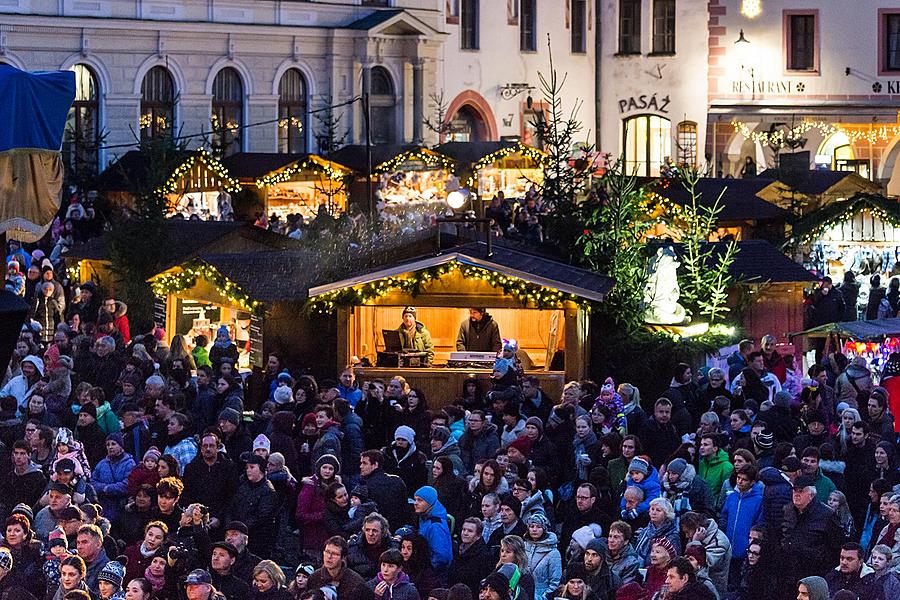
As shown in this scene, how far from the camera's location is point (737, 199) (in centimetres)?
3694

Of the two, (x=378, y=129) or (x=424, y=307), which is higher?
(x=378, y=129)

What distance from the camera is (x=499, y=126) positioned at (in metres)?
49.7

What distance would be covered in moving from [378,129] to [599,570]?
1292 inches

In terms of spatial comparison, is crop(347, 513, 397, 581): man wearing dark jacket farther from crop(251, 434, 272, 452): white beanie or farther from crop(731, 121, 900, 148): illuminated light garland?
crop(731, 121, 900, 148): illuminated light garland

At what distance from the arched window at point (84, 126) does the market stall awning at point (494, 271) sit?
16198 mm

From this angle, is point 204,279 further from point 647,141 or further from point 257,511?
point 647,141

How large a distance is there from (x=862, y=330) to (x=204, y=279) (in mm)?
7332

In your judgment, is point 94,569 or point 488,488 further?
point 488,488

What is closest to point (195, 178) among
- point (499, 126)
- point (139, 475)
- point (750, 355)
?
point (499, 126)

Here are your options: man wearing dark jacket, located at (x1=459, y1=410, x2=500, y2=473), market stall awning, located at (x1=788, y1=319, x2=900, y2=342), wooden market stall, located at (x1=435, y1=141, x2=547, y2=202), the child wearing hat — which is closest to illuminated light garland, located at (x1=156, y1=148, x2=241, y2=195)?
wooden market stall, located at (x1=435, y1=141, x2=547, y2=202)

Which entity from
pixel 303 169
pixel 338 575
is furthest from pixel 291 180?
pixel 338 575

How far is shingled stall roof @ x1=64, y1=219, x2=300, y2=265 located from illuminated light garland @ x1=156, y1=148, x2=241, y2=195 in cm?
471

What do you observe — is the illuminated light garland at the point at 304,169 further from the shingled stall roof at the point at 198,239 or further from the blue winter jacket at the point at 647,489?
the blue winter jacket at the point at 647,489

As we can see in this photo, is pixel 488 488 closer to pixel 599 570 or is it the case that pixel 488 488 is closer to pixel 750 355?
pixel 599 570
